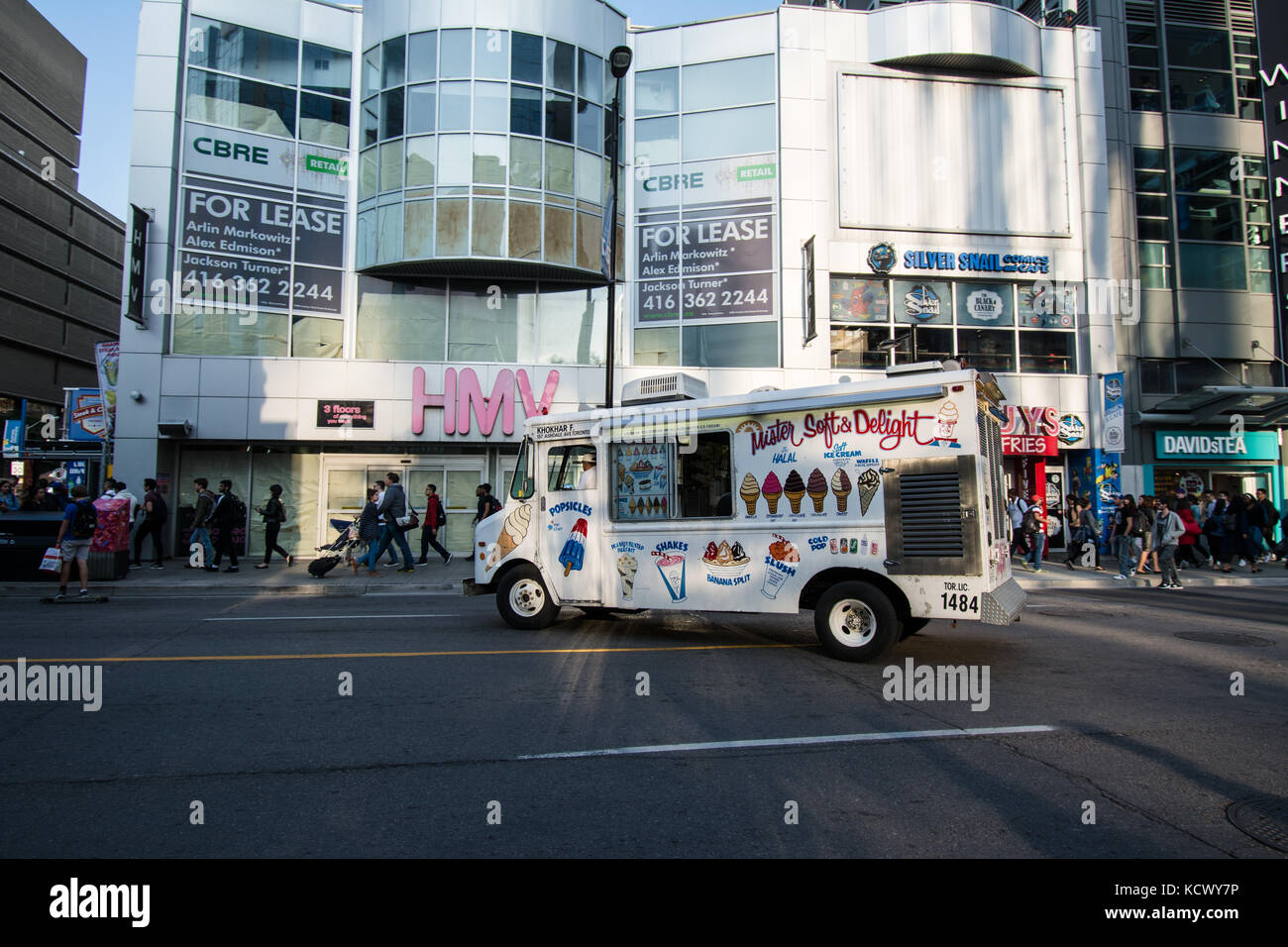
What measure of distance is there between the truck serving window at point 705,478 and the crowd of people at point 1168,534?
10766 millimetres

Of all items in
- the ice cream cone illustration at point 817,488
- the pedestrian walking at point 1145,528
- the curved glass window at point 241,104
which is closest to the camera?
the ice cream cone illustration at point 817,488

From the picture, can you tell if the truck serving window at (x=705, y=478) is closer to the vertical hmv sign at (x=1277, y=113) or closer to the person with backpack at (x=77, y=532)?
the person with backpack at (x=77, y=532)

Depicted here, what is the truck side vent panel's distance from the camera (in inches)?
272

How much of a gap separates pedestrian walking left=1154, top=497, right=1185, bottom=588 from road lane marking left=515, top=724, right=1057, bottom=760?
11.5 meters

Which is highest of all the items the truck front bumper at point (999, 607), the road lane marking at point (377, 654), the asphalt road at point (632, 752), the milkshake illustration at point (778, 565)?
the milkshake illustration at point (778, 565)

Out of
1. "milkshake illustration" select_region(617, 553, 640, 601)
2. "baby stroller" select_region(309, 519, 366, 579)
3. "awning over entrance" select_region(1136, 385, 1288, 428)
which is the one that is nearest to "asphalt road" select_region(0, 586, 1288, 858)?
"milkshake illustration" select_region(617, 553, 640, 601)

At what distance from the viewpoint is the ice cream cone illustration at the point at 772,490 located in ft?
25.5

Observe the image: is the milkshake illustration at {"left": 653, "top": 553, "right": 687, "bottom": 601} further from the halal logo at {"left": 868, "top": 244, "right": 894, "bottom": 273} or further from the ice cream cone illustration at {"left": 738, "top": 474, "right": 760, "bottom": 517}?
the halal logo at {"left": 868, "top": 244, "right": 894, "bottom": 273}

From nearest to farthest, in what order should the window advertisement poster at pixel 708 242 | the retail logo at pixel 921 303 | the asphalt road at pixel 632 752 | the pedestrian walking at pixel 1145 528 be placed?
the asphalt road at pixel 632 752
the pedestrian walking at pixel 1145 528
the window advertisement poster at pixel 708 242
the retail logo at pixel 921 303

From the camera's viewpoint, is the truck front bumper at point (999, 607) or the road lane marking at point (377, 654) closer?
the truck front bumper at point (999, 607)

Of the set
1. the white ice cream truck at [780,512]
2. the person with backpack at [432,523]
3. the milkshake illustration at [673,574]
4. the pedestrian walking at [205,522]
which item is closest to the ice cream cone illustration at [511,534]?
the white ice cream truck at [780,512]

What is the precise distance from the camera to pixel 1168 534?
14.1 metres

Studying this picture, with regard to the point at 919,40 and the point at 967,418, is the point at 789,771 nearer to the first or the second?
the point at 967,418

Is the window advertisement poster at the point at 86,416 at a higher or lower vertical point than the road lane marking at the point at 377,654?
higher
